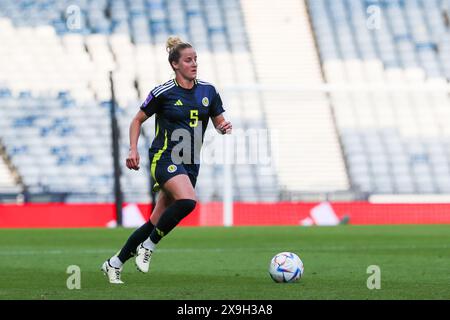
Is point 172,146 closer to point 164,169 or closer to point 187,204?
point 164,169

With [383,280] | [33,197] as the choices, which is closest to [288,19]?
[33,197]

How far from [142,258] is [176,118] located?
45.7 inches

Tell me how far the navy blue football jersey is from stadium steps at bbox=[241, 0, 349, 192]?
20.6 meters

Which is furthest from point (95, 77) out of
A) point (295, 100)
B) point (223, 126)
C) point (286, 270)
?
point (286, 270)

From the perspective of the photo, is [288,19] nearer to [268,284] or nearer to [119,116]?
[119,116]

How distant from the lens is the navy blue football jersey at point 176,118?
8.58 m

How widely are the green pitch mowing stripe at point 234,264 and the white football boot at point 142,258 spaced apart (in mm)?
128

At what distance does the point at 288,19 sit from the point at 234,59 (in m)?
2.70

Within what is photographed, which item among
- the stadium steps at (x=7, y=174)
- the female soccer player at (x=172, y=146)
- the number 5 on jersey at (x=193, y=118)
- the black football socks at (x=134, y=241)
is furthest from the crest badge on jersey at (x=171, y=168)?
the stadium steps at (x=7, y=174)

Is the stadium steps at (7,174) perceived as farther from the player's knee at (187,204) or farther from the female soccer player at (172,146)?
the player's knee at (187,204)

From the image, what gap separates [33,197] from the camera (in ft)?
83.1

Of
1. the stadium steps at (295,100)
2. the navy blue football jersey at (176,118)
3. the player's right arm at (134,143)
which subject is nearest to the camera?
the player's right arm at (134,143)

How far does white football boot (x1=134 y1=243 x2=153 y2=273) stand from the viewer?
27.7ft

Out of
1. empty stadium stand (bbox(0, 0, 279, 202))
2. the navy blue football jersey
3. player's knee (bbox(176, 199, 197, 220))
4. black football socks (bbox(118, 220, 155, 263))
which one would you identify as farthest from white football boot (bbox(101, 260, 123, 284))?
empty stadium stand (bbox(0, 0, 279, 202))
